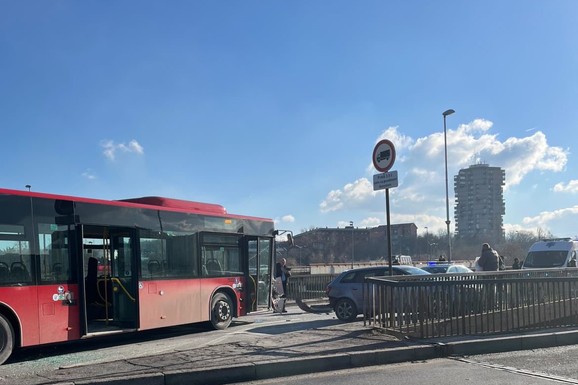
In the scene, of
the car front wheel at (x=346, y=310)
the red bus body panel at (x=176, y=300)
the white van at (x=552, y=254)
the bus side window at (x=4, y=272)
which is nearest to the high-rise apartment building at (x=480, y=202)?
the white van at (x=552, y=254)

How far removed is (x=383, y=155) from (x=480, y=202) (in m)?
75.1

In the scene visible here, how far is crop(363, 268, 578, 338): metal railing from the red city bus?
13.7ft

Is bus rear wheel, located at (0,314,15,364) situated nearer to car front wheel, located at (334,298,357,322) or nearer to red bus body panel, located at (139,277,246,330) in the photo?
red bus body panel, located at (139,277,246,330)

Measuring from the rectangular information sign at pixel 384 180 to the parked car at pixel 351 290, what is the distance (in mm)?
3264

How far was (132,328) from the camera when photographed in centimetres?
1098

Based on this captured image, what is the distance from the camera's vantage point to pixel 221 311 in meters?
13.4

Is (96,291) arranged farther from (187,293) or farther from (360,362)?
(360,362)

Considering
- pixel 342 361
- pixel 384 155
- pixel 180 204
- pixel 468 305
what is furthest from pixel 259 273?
pixel 342 361

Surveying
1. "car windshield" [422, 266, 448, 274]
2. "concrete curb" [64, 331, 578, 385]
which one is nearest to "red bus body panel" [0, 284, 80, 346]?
"concrete curb" [64, 331, 578, 385]

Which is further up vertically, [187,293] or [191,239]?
[191,239]

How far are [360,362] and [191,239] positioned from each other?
5.66 metres

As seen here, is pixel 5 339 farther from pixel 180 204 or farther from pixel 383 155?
pixel 383 155

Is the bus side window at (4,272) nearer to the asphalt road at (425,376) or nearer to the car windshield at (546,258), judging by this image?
the asphalt road at (425,376)

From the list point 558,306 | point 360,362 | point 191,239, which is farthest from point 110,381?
point 558,306
